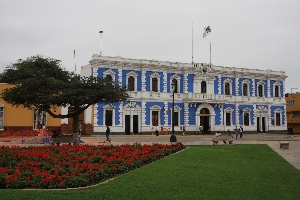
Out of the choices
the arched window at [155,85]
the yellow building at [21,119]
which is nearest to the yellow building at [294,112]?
the arched window at [155,85]

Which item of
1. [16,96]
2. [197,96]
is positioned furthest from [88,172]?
[197,96]

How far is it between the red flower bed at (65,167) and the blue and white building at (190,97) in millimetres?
23817

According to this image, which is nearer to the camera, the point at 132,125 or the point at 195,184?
the point at 195,184

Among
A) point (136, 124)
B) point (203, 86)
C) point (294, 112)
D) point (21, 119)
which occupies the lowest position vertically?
point (136, 124)

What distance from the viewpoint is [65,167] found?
11609mm

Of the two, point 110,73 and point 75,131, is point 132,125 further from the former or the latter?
point 75,131

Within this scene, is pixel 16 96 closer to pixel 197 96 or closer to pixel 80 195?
pixel 80 195

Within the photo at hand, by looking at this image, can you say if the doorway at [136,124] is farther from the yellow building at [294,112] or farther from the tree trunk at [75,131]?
the yellow building at [294,112]

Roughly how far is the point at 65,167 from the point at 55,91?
9896 mm

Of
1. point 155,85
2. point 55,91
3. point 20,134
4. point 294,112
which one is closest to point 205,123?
point 155,85

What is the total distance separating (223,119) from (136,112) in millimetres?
12289

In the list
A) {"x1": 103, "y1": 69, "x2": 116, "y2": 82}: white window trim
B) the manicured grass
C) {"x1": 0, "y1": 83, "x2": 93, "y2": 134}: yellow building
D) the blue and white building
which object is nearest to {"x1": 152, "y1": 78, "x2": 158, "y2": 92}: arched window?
the blue and white building

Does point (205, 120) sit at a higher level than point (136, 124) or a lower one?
higher

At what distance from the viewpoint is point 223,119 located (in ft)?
150
